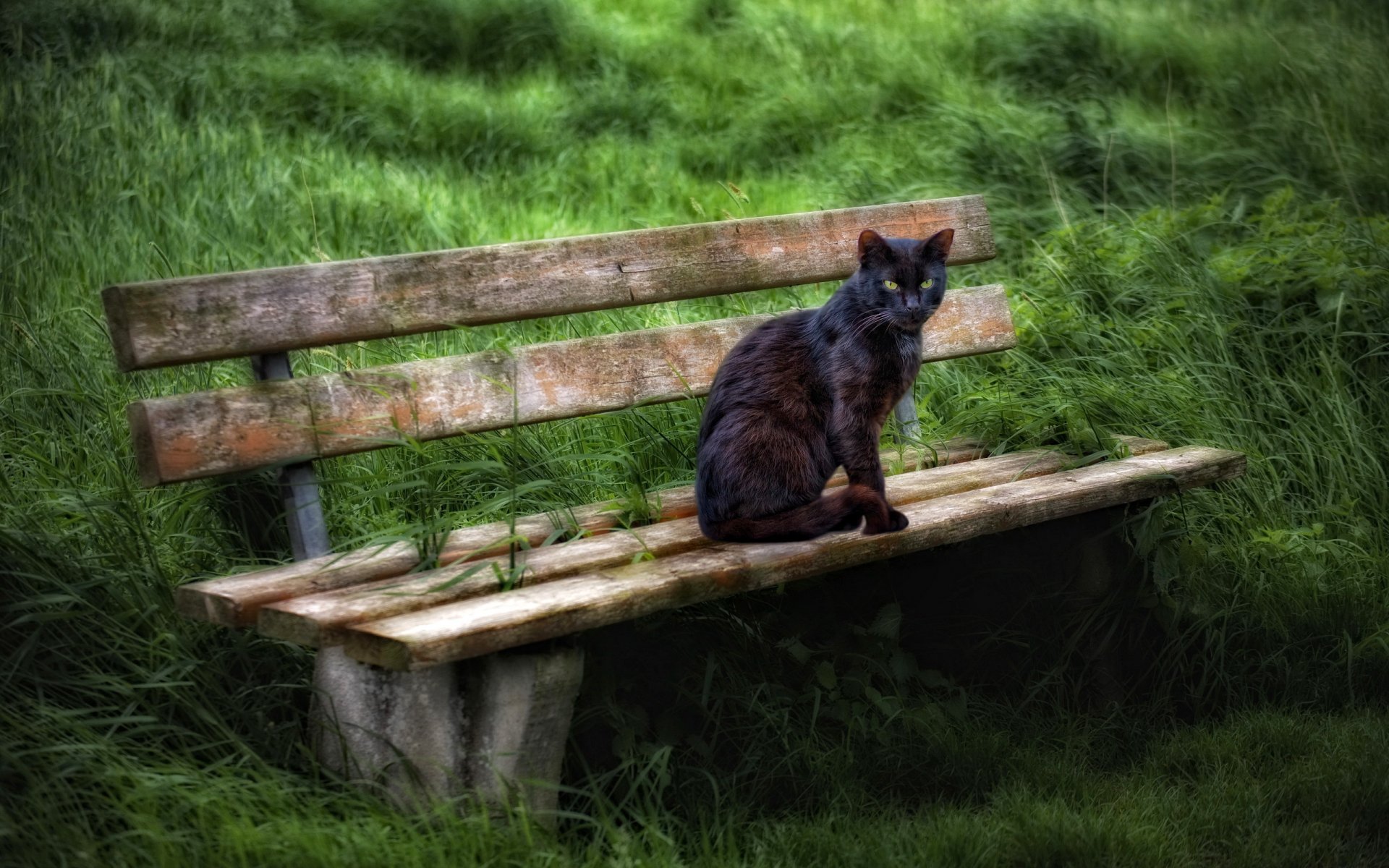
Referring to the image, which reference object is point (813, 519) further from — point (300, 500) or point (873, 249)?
point (300, 500)

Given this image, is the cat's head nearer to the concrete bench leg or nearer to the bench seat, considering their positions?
→ the bench seat

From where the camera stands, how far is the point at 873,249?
104 inches

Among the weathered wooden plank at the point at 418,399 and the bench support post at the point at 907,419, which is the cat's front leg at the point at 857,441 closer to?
the weathered wooden plank at the point at 418,399

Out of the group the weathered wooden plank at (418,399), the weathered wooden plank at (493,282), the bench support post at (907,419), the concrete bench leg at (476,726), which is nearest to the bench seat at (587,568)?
the concrete bench leg at (476,726)

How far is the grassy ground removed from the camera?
2375 mm

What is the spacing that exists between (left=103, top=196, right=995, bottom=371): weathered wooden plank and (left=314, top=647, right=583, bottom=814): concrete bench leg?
0.74 meters

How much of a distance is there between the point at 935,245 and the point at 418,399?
1.17 metres

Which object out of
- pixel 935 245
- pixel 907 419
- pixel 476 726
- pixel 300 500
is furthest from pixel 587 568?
pixel 907 419

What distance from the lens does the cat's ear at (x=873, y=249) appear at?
2625 millimetres

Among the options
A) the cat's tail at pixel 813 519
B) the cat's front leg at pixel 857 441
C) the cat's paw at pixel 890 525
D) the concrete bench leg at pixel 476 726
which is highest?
the cat's front leg at pixel 857 441

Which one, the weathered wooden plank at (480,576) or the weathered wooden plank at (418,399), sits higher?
the weathered wooden plank at (418,399)

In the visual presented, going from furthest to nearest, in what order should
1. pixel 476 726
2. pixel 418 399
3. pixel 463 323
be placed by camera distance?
pixel 463 323, pixel 418 399, pixel 476 726

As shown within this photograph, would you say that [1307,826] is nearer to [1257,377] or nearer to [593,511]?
[593,511]

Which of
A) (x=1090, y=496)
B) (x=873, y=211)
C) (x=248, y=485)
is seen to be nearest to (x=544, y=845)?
(x=248, y=485)
